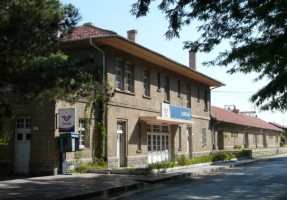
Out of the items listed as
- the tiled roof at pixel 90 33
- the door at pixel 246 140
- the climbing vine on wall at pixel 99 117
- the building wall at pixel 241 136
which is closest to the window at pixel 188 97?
the building wall at pixel 241 136

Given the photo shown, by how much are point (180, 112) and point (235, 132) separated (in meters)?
19.7

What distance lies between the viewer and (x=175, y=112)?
3123 cm

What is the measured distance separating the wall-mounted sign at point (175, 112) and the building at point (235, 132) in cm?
849

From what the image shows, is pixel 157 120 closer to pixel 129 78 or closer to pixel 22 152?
pixel 129 78

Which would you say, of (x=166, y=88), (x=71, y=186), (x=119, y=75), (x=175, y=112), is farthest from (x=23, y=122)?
(x=166, y=88)

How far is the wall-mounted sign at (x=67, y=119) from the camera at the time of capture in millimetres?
20594

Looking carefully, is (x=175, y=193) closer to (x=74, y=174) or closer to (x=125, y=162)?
(x=74, y=174)

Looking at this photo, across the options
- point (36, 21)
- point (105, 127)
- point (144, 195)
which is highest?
point (36, 21)

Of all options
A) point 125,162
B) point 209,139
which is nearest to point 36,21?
point 125,162

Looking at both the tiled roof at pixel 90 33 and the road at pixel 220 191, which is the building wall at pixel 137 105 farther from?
the road at pixel 220 191

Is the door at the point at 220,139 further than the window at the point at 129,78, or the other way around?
the door at the point at 220,139

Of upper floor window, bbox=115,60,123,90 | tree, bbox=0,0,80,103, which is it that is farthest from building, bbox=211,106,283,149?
tree, bbox=0,0,80,103

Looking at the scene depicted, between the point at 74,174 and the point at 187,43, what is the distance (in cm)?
1184

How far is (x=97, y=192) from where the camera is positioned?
14430 millimetres
